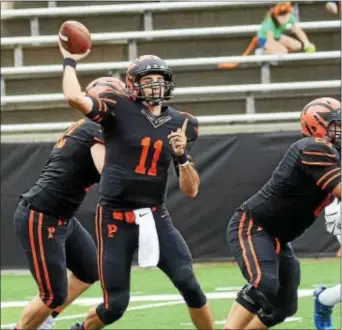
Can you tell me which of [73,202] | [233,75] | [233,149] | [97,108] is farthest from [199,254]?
[97,108]

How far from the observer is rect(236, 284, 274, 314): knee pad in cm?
589

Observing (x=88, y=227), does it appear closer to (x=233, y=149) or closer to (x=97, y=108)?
(x=233, y=149)

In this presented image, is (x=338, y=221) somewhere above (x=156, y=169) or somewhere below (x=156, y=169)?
below

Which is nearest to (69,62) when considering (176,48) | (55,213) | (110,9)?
(55,213)

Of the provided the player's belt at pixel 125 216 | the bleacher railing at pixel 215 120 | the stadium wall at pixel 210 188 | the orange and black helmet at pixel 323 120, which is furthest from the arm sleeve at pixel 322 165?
the bleacher railing at pixel 215 120

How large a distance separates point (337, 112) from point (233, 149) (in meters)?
5.67

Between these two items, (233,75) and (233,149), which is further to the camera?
(233,75)

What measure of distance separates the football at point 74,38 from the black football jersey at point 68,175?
819 mm

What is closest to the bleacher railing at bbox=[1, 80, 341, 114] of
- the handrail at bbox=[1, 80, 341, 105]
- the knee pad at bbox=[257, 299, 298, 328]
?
the handrail at bbox=[1, 80, 341, 105]

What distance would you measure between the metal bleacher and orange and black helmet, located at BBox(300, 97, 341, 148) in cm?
658

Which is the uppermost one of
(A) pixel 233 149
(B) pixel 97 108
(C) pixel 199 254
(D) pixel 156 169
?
(B) pixel 97 108

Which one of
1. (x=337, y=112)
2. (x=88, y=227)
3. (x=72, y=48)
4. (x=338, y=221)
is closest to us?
(x=72, y=48)

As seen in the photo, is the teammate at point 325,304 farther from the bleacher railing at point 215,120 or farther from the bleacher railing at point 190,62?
the bleacher railing at point 190,62

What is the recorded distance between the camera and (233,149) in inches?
458
